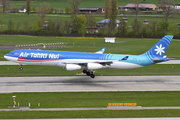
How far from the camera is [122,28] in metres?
150

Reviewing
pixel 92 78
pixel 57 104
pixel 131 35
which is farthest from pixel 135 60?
pixel 131 35

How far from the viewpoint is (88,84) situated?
54344 millimetres

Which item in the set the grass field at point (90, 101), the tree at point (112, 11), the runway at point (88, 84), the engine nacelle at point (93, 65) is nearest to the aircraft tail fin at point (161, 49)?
the runway at point (88, 84)

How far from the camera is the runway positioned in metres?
50.8

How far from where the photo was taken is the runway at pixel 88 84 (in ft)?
167

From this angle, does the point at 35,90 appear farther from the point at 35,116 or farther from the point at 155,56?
the point at 155,56

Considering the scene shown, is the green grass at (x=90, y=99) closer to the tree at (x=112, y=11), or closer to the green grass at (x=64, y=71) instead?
the green grass at (x=64, y=71)

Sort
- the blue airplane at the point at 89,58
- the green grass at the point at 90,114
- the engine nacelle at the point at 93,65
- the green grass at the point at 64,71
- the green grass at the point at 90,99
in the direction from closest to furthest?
the green grass at the point at 90,114
the green grass at the point at 90,99
the engine nacelle at the point at 93,65
the blue airplane at the point at 89,58
the green grass at the point at 64,71

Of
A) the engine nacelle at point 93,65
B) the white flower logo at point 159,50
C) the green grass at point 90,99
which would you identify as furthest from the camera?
the white flower logo at point 159,50

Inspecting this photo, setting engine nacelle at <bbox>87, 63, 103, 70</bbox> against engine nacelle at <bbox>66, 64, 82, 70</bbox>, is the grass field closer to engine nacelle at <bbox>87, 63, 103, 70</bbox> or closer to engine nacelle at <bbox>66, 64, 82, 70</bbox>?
engine nacelle at <bbox>66, 64, 82, 70</bbox>

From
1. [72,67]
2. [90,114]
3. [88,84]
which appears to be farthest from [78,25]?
[90,114]

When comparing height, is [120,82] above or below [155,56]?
below

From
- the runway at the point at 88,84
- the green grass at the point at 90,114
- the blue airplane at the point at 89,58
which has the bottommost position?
the runway at the point at 88,84

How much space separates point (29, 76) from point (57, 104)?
19499mm
